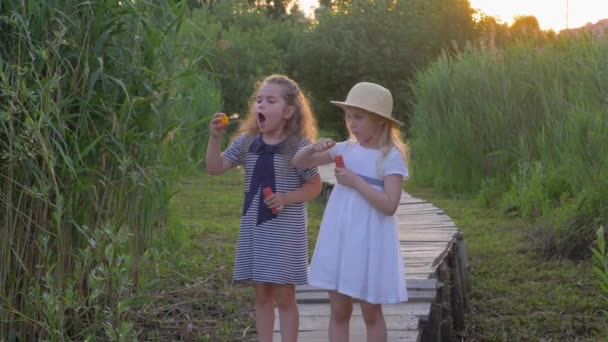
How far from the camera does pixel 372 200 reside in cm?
415

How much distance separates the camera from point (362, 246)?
165 inches

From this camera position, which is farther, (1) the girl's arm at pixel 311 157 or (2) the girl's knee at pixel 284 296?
(2) the girl's knee at pixel 284 296

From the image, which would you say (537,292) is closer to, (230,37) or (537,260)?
(537,260)

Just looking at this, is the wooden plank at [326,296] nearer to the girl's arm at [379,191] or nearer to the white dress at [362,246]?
the white dress at [362,246]

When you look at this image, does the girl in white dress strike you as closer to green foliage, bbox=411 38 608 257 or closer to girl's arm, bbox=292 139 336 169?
girl's arm, bbox=292 139 336 169

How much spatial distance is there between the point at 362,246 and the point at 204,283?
2.02 meters

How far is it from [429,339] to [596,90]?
3628mm

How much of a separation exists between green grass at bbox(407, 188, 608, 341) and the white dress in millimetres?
1733

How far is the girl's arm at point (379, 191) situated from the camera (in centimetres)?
414

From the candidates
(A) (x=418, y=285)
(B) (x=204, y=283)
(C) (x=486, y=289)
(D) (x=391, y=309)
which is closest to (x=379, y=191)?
(D) (x=391, y=309)

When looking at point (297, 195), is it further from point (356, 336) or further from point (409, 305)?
point (409, 305)

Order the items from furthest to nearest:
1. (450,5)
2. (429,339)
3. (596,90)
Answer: (450,5) → (596,90) → (429,339)

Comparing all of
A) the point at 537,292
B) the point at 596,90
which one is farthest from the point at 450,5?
the point at 537,292

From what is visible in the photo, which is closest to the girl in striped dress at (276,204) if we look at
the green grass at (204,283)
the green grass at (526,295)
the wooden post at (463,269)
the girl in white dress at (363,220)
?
the girl in white dress at (363,220)
